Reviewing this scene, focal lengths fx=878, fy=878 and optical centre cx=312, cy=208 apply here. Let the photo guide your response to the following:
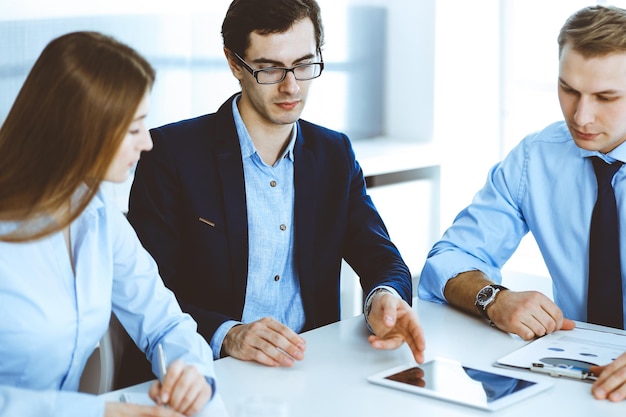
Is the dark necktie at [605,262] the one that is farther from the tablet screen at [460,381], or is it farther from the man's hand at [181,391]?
the man's hand at [181,391]

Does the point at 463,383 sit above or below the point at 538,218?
below

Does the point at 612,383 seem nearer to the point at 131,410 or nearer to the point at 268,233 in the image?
the point at 131,410

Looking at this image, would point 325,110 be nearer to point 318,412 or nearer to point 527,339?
point 527,339

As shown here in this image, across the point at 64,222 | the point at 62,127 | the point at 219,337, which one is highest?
the point at 62,127

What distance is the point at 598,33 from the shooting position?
216 cm

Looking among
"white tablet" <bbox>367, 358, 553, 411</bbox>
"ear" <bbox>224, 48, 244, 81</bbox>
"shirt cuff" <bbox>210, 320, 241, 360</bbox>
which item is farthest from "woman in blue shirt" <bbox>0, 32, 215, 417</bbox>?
"ear" <bbox>224, 48, 244, 81</bbox>

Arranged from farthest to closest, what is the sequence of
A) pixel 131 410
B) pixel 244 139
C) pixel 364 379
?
pixel 244 139 < pixel 364 379 < pixel 131 410

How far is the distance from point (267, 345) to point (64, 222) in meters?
0.48

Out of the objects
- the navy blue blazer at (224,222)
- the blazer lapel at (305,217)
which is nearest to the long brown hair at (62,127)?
the navy blue blazer at (224,222)

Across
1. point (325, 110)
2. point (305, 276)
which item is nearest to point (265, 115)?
point (305, 276)

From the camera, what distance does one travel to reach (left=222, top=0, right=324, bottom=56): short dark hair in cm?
228

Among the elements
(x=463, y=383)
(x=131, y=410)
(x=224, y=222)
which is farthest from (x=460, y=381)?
A: (x=224, y=222)

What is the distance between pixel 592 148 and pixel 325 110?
2.35m

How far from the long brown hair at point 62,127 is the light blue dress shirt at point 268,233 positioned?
0.79 metres
